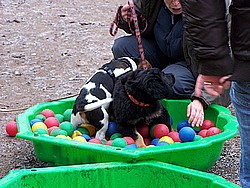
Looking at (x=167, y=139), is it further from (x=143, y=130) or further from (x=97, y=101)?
(x=97, y=101)

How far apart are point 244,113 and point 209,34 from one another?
334 millimetres

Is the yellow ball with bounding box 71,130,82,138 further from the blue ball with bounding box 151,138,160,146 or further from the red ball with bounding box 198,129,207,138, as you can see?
the red ball with bounding box 198,129,207,138

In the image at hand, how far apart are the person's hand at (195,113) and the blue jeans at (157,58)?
190 mm

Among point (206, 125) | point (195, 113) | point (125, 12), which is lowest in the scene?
point (206, 125)

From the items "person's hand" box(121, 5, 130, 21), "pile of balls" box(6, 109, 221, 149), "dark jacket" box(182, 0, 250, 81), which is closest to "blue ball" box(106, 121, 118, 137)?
"pile of balls" box(6, 109, 221, 149)

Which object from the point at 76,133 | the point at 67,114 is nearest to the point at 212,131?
the point at 76,133

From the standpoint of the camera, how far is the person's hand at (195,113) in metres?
3.20

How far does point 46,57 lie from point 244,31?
4.10 metres

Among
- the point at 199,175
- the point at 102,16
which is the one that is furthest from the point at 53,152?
the point at 102,16

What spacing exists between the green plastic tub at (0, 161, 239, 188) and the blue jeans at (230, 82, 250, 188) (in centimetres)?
52

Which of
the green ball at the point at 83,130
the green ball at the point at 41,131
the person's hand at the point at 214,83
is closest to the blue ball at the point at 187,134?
the green ball at the point at 83,130

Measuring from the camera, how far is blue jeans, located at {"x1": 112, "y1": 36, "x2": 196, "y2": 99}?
3.42m

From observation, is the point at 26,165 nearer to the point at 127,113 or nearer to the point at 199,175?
the point at 127,113

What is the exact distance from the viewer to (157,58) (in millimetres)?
3719
